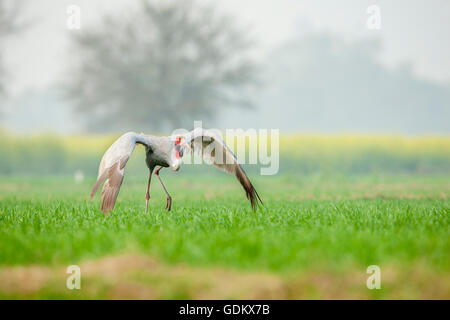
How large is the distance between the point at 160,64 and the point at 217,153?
23.7m

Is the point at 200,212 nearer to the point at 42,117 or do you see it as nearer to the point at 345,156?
the point at 345,156

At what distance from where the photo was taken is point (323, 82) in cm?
7606

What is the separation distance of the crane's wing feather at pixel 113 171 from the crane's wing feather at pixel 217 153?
1327 millimetres

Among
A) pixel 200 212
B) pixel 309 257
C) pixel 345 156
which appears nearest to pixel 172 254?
pixel 309 257

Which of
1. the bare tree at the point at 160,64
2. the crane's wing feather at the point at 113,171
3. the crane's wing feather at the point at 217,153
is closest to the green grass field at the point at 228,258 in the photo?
the crane's wing feather at the point at 113,171

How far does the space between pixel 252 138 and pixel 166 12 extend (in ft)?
35.6

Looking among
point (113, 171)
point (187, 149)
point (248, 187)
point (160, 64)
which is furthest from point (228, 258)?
point (160, 64)

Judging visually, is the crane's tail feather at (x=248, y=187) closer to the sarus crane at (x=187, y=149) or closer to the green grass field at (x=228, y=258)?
the sarus crane at (x=187, y=149)

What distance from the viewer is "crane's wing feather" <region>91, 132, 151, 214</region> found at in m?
6.98

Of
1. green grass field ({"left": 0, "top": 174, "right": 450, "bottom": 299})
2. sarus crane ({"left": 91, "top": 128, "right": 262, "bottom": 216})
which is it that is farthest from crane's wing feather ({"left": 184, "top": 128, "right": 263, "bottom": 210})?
green grass field ({"left": 0, "top": 174, "right": 450, "bottom": 299})

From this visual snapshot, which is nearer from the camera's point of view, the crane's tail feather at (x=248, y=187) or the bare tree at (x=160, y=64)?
the crane's tail feather at (x=248, y=187)

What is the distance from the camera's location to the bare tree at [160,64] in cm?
3167

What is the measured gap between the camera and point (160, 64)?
31797mm

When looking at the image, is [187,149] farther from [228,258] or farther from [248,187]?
[228,258]
